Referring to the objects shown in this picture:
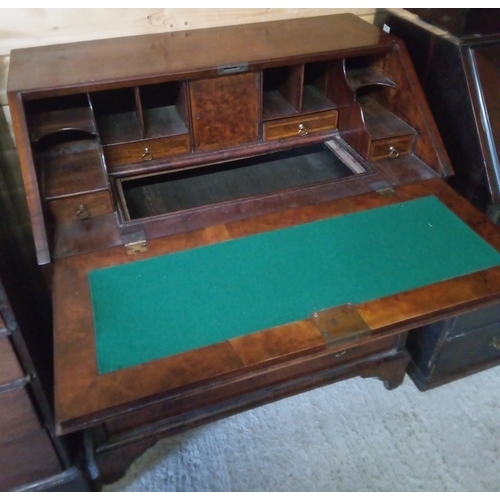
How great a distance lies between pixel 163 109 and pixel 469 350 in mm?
1192

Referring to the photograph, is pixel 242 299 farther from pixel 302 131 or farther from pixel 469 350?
pixel 469 350

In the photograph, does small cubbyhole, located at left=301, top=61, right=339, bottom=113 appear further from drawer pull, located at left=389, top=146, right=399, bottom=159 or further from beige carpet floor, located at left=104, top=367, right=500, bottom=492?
beige carpet floor, located at left=104, top=367, right=500, bottom=492

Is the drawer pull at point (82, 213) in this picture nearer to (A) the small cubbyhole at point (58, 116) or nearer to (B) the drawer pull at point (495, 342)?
(A) the small cubbyhole at point (58, 116)

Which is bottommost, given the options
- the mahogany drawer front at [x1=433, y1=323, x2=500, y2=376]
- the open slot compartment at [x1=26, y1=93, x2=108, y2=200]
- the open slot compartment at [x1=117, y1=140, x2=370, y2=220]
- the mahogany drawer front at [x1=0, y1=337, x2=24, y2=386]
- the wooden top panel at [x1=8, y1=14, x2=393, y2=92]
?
the mahogany drawer front at [x1=433, y1=323, x2=500, y2=376]

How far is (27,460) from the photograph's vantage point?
4.01 ft

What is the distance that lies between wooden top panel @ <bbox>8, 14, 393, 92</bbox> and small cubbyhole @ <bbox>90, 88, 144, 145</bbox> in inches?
4.2

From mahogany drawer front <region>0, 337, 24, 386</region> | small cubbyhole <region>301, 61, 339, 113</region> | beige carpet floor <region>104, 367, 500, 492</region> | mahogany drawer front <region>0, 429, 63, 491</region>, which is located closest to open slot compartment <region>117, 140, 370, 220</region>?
small cubbyhole <region>301, 61, 339, 113</region>

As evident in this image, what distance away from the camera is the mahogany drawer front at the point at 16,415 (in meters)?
1.09

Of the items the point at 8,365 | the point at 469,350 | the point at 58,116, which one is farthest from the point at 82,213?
the point at 469,350

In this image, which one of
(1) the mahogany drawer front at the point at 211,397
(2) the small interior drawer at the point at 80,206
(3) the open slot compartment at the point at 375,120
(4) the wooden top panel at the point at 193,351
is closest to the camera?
(4) the wooden top panel at the point at 193,351

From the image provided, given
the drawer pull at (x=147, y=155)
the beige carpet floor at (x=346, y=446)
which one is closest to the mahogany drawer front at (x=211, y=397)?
the beige carpet floor at (x=346, y=446)

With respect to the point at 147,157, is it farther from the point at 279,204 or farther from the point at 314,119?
the point at 314,119

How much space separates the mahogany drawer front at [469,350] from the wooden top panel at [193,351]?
1.59ft

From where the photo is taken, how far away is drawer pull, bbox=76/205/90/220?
1.14 meters
